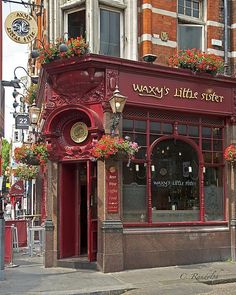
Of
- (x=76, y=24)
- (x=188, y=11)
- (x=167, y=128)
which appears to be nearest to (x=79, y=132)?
(x=167, y=128)

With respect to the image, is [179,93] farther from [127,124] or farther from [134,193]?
[134,193]

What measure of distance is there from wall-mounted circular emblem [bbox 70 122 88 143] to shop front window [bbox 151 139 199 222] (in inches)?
74.8

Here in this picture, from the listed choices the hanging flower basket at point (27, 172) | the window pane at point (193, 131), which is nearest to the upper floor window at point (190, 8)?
the window pane at point (193, 131)

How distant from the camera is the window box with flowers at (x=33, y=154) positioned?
12.8m

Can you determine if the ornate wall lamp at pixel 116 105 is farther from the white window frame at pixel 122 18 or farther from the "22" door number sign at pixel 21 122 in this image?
the "22" door number sign at pixel 21 122

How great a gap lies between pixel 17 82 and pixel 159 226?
8.28 m

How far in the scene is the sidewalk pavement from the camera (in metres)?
9.99

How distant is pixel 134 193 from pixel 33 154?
2853 mm

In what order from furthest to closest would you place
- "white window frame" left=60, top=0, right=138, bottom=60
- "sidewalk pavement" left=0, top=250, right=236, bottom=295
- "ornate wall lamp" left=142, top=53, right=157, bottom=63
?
"white window frame" left=60, top=0, right=138, bottom=60 → "ornate wall lamp" left=142, top=53, right=157, bottom=63 → "sidewalk pavement" left=0, top=250, right=236, bottom=295

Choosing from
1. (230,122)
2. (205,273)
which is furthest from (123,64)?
(205,273)

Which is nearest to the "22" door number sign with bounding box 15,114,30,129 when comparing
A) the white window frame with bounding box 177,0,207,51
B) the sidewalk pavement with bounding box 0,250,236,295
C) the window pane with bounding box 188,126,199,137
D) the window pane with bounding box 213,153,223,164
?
the sidewalk pavement with bounding box 0,250,236,295

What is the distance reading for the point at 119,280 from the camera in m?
11.0

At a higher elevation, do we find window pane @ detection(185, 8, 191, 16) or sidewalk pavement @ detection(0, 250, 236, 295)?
window pane @ detection(185, 8, 191, 16)

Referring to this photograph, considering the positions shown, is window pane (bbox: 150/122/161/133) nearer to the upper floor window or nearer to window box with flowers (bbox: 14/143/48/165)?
window box with flowers (bbox: 14/143/48/165)
